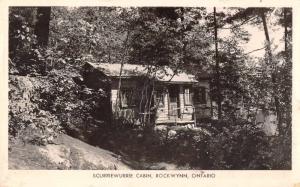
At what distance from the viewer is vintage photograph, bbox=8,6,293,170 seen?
5867mm

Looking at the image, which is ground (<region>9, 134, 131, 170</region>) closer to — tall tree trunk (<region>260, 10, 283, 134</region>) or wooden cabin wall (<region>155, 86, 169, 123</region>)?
wooden cabin wall (<region>155, 86, 169, 123</region>)

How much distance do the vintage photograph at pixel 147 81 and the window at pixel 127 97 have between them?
0.32 m

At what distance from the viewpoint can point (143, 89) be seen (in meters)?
7.72

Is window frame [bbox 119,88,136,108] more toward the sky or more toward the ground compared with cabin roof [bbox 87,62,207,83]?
more toward the ground

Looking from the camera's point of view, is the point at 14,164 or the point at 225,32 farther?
the point at 225,32

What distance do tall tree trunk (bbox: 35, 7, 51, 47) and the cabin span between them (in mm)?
677

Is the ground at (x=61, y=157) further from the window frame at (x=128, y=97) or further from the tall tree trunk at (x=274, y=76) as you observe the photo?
the tall tree trunk at (x=274, y=76)

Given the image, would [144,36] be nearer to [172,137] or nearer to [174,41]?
[174,41]

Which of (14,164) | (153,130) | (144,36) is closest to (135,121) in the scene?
(153,130)

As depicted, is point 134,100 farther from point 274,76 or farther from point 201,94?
point 274,76

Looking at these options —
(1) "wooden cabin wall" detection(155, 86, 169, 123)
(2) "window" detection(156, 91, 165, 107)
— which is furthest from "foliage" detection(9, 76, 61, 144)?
(2) "window" detection(156, 91, 165, 107)

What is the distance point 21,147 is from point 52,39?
1.63 metres

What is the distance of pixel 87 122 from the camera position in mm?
6852

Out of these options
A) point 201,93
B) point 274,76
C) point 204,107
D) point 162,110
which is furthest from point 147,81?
point 274,76
